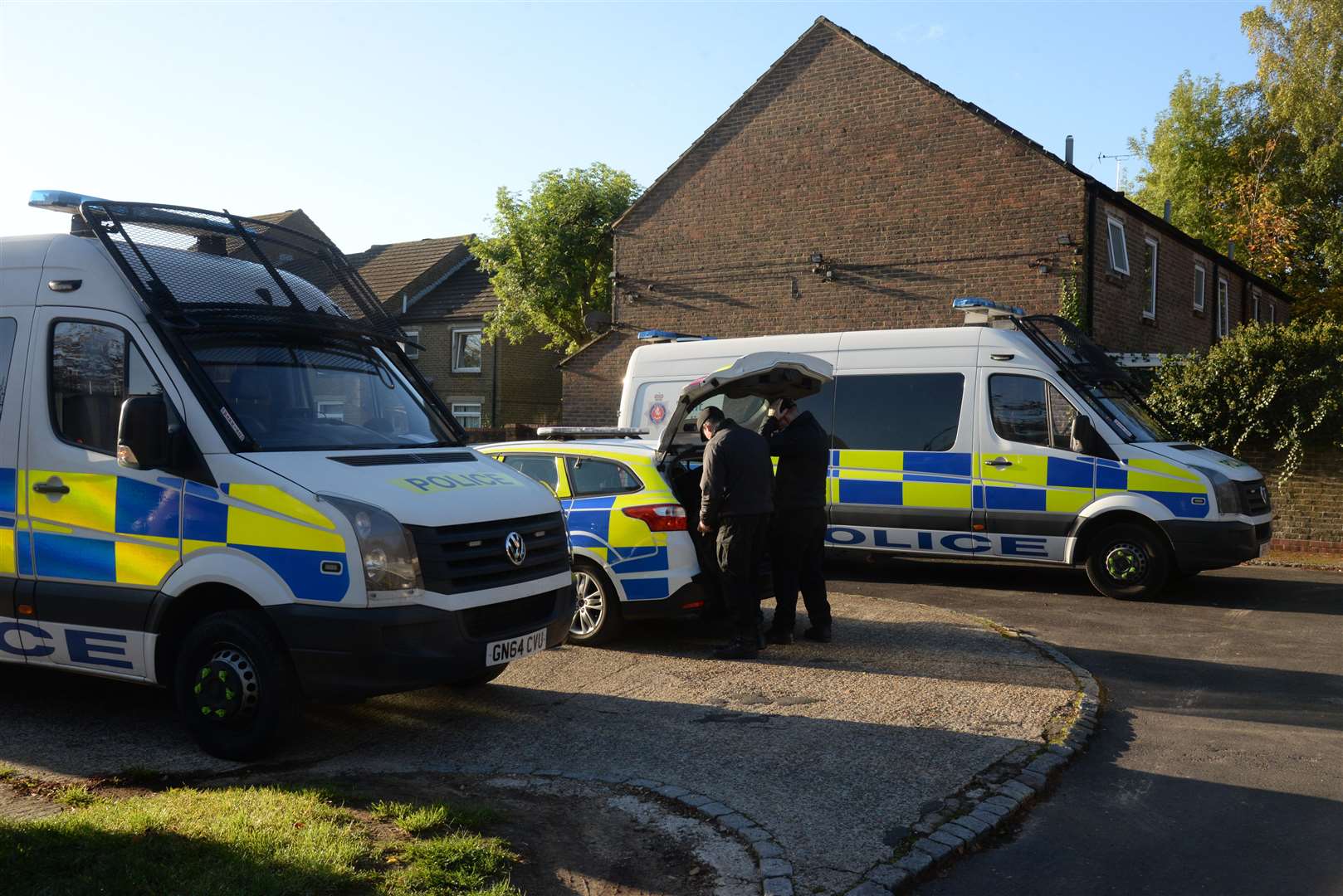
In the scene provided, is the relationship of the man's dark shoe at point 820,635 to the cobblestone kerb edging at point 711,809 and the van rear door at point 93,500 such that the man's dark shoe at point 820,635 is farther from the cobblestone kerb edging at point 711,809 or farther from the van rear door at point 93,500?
the van rear door at point 93,500

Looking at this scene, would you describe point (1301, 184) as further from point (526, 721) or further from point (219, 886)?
point (219, 886)

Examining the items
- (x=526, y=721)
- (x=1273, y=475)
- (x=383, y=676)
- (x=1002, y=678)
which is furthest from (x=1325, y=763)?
(x=1273, y=475)

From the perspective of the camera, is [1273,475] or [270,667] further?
[1273,475]

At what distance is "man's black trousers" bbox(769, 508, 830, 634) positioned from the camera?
8.55 metres

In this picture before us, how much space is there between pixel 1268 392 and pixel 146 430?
14.3 metres

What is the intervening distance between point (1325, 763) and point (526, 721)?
4.26m

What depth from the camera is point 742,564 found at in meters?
8.01

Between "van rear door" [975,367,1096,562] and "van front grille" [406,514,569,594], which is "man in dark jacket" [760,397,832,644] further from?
"van rear door" [975,367,1096,562]

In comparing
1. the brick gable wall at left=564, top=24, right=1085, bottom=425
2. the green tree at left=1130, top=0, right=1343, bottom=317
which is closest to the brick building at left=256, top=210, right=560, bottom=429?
the brick gable wall at left=564, top=24, right=1085, bottom=425

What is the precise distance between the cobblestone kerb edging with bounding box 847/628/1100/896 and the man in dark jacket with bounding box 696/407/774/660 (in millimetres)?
2345

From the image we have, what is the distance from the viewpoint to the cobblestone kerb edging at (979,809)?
4.30 metres

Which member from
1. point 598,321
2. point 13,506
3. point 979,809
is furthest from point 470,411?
point 979,809

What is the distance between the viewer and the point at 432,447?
267 inches

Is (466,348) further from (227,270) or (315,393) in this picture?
(315,393)
